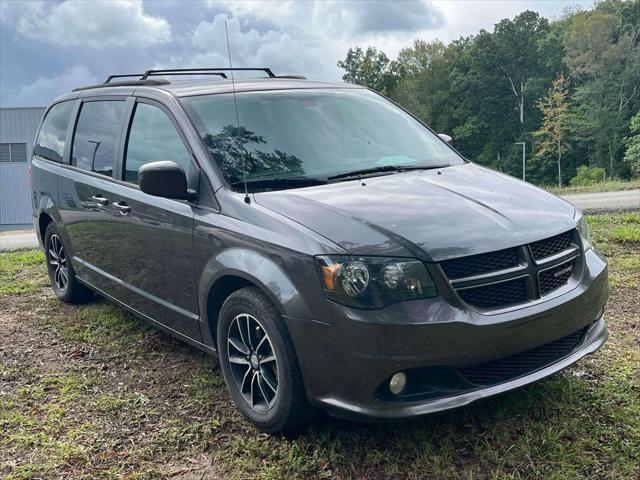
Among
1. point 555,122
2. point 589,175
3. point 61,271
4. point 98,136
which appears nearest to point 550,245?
point 98,136

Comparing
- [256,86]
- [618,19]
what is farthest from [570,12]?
[256,86]

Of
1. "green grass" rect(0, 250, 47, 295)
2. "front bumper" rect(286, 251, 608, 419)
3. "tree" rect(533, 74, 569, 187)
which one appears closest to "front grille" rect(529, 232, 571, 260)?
"front bumper" rect(286, 251, 608, 419)

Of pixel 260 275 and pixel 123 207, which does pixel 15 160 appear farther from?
pixel 260 275

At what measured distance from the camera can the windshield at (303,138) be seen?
3732mm

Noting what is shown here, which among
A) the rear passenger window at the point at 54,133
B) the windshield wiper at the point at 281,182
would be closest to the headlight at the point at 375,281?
the windshield wiper at the point at 281,182

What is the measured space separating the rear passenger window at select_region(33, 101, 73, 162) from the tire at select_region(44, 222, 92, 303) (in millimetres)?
658

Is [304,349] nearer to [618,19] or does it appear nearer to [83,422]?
[83,422]

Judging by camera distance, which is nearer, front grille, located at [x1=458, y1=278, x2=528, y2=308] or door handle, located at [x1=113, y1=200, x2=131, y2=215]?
front grille, located at [x1=458, y1=278, x2=528, y2=308]

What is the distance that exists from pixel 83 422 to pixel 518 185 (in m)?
2.83

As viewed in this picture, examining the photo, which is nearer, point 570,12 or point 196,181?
point 196,181

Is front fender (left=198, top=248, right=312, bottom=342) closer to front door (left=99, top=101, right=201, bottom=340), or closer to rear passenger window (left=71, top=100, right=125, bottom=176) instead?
front door (left=99, top=101, right=201, bottom=340)

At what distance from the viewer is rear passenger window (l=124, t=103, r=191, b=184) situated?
3961 millimetres

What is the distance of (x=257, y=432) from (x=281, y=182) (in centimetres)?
134

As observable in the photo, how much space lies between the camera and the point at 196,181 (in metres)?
3.71
